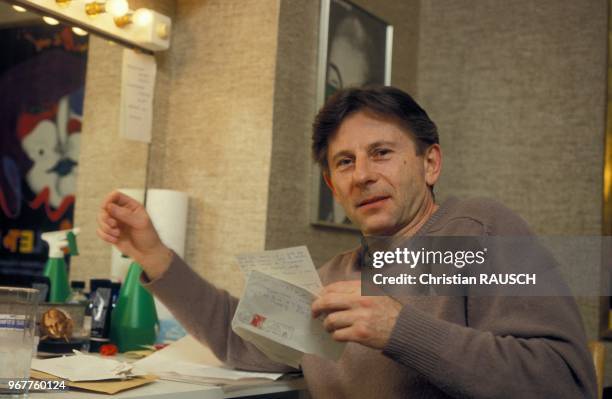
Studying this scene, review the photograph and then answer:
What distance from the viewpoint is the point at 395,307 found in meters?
0.95

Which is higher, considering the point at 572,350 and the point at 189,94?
the point at 189,94

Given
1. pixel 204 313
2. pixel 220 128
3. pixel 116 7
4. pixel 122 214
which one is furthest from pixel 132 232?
pixel 116 7

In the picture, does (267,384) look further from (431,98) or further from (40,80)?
(431,98)

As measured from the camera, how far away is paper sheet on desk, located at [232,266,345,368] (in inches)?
38.7

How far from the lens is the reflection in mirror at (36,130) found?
1.56m

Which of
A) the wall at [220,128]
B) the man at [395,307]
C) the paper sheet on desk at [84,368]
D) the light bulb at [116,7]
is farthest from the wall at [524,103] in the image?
the paper sheet on desk at [84,368]

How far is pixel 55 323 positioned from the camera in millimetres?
1391

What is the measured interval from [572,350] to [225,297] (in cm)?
72

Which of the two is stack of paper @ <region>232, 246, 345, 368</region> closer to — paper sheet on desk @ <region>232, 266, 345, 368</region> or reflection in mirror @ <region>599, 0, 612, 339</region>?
paper sheet on desk @ <region>232, 266, 345, 368</region>

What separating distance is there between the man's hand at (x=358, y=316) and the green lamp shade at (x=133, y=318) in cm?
70

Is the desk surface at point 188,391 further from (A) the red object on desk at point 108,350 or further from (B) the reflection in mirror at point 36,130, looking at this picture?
(B) the reflection in mirror at point 36,130

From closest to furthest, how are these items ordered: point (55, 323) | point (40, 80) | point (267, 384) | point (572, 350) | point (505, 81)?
point (572, 350), point (267, 384), point (55, 323), point (40, 80), point (505, 81)

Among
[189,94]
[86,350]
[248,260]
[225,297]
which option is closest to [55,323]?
[86,350]

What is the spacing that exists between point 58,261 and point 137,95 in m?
0.49
